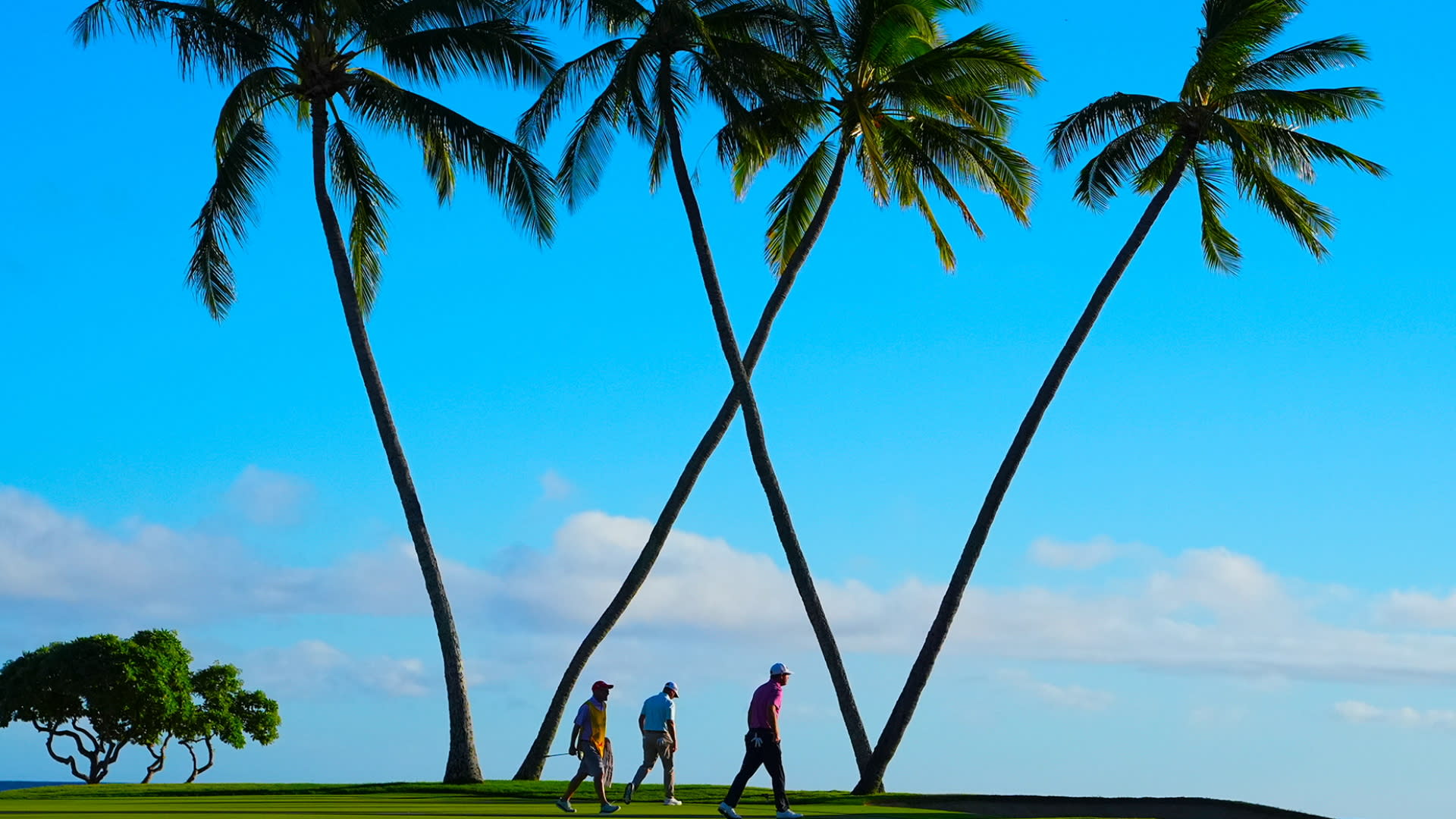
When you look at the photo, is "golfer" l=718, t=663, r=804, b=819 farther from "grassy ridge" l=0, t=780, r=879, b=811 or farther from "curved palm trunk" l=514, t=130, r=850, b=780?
"curved palm trunk" l=514, t=130, r=850, b=780

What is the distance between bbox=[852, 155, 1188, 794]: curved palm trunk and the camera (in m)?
24.7

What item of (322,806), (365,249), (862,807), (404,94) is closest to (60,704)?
(365,249)

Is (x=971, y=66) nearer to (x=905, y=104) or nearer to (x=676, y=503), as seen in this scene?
(x=905, y=104)

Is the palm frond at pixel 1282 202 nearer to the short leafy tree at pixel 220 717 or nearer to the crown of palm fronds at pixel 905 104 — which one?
the crown of palm fronds at pixel 905 104

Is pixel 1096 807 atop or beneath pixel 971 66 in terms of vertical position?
beneath

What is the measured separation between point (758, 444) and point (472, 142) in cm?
781

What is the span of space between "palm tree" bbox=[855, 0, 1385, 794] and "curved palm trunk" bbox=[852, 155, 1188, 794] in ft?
0.06

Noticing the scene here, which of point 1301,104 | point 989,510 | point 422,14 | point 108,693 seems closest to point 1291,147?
point 1301,104

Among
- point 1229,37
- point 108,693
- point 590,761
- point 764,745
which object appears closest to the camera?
point 764,745

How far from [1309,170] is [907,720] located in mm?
12519

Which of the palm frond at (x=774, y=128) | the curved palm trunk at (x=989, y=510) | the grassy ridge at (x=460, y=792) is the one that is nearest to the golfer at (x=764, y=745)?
the grassy ridge at (x=460, y=792)

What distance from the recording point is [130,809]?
18.6 metres

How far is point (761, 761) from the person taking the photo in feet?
52.2

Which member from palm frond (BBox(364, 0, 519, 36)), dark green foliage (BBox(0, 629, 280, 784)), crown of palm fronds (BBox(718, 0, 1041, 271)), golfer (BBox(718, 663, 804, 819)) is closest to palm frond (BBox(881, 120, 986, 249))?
crown of palm fronds (BBox(718, 0, 1041, 271))
